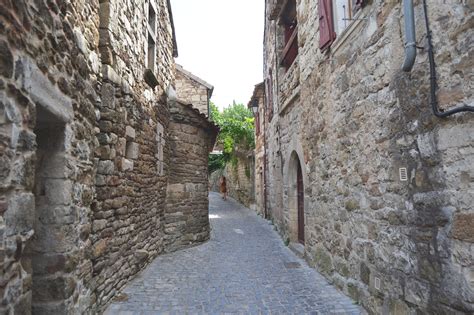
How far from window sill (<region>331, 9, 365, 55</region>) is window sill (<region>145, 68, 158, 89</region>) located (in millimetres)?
2799

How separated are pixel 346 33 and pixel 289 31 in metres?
4.71

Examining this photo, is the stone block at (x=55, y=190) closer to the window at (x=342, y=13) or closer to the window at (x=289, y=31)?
the window at (x=342, y=13)

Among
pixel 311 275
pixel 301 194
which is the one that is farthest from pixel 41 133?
pixel 301 194

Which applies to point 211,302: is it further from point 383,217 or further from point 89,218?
point 383,217

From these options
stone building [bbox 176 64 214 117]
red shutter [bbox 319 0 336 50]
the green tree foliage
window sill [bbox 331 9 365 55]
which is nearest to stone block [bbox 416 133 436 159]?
window sill [bbox 331 9 365 55]

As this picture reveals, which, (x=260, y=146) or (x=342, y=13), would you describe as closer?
(x=342, y=13)

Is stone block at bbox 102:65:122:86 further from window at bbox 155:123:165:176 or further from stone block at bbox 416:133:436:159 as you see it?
stone block at bbox 416:133:436:159

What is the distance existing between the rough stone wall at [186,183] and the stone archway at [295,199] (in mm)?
1956

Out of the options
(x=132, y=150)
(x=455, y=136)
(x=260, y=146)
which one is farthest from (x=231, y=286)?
(x=260, y=146)

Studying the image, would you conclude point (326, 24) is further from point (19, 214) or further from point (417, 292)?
point (19, 214)

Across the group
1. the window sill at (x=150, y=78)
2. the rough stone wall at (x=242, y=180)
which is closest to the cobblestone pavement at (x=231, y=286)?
the window sill at (x=150, y=78)

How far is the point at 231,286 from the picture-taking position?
419 cm

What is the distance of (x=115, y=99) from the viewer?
12.3 ft

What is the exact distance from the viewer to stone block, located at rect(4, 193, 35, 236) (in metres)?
1.72
